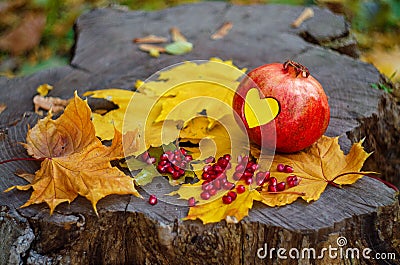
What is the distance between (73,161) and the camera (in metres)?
1.62

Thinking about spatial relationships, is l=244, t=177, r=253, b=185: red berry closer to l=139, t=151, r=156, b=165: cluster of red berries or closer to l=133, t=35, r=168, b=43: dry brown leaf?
l=139, t=151, r=156, b=165: cluster of red berries

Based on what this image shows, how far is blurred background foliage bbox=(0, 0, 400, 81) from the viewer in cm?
384

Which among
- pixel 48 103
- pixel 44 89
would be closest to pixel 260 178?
pixel 48 103

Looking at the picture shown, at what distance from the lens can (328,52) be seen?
8.18 feet

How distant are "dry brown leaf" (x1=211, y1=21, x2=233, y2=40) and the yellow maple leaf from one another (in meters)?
1.08

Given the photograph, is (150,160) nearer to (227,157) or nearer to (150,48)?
(227,157)

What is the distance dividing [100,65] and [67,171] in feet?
3.19

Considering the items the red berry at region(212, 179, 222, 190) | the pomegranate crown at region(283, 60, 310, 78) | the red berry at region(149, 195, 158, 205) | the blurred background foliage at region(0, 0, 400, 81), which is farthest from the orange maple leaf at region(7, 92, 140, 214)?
the blurred background foliage at region(0, 0, 400, 81)

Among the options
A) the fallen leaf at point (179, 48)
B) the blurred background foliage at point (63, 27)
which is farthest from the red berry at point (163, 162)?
the blurred background foliage at point (63, 27)

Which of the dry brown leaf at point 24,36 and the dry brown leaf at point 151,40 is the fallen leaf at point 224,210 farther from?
the dry brown leaf at point 24,36

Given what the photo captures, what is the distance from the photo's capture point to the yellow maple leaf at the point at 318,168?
1.56 m

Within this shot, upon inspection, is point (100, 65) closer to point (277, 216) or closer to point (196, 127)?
point (196, 127)

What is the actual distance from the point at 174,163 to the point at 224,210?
0.87 ft

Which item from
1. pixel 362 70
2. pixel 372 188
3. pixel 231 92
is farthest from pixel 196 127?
pixel 362 70
